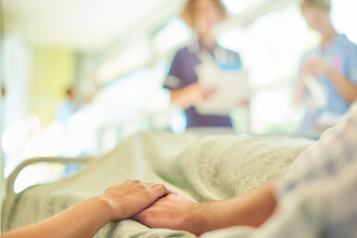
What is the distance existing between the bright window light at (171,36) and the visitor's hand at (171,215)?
13.1 feet

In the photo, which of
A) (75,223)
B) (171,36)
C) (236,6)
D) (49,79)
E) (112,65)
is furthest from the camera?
(49,79)

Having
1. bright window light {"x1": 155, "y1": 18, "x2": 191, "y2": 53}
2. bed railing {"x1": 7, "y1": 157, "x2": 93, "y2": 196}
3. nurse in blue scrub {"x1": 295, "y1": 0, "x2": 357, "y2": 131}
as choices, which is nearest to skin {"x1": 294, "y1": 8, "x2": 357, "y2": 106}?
nurse in blue scrub {"x1": 295, "y1": 0, "x2": 357, "y2": 131}

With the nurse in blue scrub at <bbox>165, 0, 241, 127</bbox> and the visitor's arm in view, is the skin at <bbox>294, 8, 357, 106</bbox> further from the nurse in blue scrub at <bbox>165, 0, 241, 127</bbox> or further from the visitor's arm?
the nurse in blue scrub at <bbox>165, 0, 241, 127</bbox>

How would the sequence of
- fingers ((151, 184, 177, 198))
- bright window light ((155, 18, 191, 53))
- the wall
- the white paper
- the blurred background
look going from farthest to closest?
1. the wall
2. bright window light ((155, 18, 191, 53))
3. the blurred background
4. the white paper
5. fingers ((151, 184, 177, 198))

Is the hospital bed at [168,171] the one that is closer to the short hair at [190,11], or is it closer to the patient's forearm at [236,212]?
the patient's forearm at [236,212]

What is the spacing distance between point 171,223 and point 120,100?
5.41m

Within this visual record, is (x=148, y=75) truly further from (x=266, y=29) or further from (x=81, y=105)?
(x=266, y=29)

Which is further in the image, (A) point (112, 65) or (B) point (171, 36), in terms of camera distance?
(A) point (112, 65)

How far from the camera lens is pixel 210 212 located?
2.07 ft

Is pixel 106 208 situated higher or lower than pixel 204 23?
lower

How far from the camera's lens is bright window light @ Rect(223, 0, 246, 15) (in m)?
3.89

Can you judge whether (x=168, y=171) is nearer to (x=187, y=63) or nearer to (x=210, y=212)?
(x=210, y=212)

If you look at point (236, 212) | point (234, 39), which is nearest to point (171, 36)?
point (234, 39)

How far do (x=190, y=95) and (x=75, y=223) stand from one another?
1244mm
